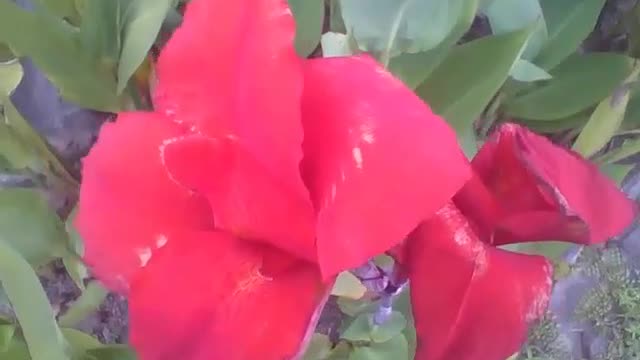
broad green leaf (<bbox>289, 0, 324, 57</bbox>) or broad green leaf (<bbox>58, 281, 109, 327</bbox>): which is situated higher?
broad green leaf (<bbox>289, 0, 324, 57</bbox>)

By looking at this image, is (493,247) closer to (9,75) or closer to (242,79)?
(242,79)

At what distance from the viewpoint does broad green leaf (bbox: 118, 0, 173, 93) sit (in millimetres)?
389

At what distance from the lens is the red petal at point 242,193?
241 millimetres

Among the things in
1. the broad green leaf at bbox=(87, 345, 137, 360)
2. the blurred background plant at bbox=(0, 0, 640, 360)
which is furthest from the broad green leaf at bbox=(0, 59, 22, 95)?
the broad green leaf at bbox=(87, 345, 137, 360)

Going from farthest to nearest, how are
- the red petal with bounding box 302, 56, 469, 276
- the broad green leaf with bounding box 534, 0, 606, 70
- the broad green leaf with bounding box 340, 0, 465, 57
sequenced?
the broad green leaf with bounding box 534, 0, 606, 70 < the broad green leaf with bounding box 340, 0, 465, 57 < the red petal with bounding box 302, 56, 469, 276

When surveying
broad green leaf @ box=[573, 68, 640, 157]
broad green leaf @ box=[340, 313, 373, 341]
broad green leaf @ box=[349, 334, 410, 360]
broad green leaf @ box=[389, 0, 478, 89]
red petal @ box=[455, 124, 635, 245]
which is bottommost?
broad green leaf @ box=[349, 334, 410, 360]

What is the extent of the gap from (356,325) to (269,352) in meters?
0.15

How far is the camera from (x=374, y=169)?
23 centimetres

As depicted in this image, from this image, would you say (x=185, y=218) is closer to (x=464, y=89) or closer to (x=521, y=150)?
(x=521, y=150)

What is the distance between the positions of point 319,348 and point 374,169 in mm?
227

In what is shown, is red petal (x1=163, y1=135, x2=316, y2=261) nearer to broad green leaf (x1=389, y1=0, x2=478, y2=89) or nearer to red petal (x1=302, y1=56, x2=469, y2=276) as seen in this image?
red petal (x1=302, y1=56, x2=469, y2=276)

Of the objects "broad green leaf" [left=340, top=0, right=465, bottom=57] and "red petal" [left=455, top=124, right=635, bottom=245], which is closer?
"red petal" [left=455, top=124, right=635, bottom=245]

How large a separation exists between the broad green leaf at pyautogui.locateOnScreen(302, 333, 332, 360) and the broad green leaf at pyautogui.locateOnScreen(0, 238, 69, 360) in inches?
5.0

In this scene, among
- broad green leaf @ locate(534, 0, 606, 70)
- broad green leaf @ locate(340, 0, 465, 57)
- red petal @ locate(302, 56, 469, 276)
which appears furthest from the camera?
broad green leaf @ locate(534, 0, 606, 70)
